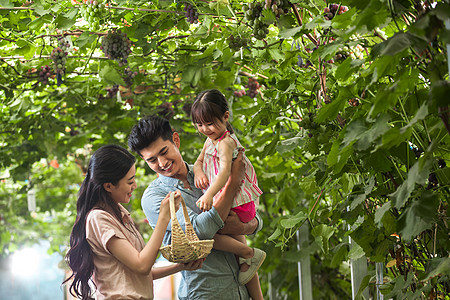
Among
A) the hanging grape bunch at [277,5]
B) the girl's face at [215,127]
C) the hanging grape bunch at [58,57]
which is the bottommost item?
the girl's face at [215,127]

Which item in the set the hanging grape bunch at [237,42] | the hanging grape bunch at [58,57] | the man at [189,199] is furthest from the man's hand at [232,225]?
the hanging grape bunch at [58,57]

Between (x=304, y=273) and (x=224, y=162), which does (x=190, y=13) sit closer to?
(x=224, y=162)

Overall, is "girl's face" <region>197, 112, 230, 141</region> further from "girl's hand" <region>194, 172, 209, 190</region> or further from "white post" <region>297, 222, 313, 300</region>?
"white post" <region>297, 222, 313, 300</region>

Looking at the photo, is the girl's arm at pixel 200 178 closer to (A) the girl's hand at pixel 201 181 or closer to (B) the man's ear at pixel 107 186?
(A) the girl's hand at pixel 201 181

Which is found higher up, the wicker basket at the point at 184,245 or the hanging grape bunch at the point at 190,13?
the hanging grape bunch at the point at 190,13

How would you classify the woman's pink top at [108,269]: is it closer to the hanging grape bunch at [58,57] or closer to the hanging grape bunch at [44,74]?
the hanging grape bunch at [58,57]

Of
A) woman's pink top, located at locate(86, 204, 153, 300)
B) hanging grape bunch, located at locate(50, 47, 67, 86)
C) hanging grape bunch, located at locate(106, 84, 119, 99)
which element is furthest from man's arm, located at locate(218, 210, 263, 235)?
hanging grape bunch, located at locate(106, 84, 119, 99)

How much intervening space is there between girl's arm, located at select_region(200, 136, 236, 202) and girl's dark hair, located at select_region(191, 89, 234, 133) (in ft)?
0.32

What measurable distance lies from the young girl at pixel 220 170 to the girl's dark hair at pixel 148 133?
123 millimetres

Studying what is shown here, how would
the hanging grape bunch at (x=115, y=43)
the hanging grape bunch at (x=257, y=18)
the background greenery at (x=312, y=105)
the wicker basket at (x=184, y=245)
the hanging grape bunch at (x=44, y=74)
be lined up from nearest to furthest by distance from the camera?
1. the background greenery at (x=312, y=105)
2. the hanging grape bunch at (x=257, y=18)
3. the wicker basket at (x=184, y=245)
4. the hanging grape bunch at (x=115, y=43)
5. the hanging grape bunch at (x=44, y=74)

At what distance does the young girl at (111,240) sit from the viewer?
212 cm

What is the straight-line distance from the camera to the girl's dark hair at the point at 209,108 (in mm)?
2295

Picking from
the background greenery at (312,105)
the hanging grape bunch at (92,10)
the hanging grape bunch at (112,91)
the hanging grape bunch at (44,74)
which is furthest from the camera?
the hanging grape bunch at (112,91)

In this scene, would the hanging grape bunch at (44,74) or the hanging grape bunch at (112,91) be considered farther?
the hanging grape bunch at (112,91)
